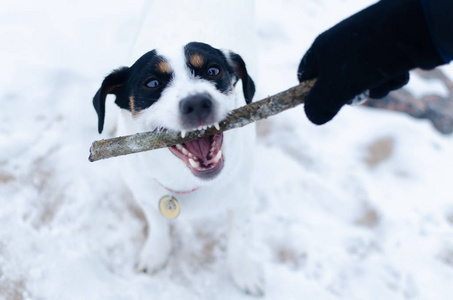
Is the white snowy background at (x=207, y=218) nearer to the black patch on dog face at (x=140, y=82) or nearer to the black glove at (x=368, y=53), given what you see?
the black patch on dog face at (x=140, y=82)

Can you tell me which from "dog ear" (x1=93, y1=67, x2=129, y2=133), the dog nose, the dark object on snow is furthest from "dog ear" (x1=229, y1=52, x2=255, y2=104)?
the dark object on snow

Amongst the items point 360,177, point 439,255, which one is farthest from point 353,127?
point 439,255

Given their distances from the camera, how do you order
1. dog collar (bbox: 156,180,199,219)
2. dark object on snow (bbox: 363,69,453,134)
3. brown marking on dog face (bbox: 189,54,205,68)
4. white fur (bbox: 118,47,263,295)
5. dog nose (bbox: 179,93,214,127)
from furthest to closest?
1. dark object on snow (bbox: 363,69,453,134)
2. dog collar (bbox: 156,180,199,219)
3. brown marking on dog face (bbox: 189,54,205,68)
4. white fur (bbox: 118,47,263,295)
5. dog nose (bbox: 179,93,214,127)

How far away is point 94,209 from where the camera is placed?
9.17ft

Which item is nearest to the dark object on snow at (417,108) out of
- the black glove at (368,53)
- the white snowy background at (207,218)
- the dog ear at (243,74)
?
the white snowy background at (207,218)

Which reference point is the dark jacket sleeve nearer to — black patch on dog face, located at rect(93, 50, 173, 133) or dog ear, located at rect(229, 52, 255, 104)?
dog ear, located at rect(229, 52, 255, 104)

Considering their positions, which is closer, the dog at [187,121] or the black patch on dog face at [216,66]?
the dog at [187,121]

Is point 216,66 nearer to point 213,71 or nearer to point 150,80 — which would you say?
point 213,71

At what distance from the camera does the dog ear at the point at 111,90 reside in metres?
1.91

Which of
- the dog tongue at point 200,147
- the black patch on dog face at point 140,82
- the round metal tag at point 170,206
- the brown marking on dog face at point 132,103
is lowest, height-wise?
the round metal tag at point 170,206

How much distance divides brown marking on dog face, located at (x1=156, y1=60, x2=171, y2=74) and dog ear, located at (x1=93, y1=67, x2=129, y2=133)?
0.25 metres

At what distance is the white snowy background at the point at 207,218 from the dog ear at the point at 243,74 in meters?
1.32

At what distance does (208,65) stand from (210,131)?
1.41 feet

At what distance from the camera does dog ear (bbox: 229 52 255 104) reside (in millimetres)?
2066
